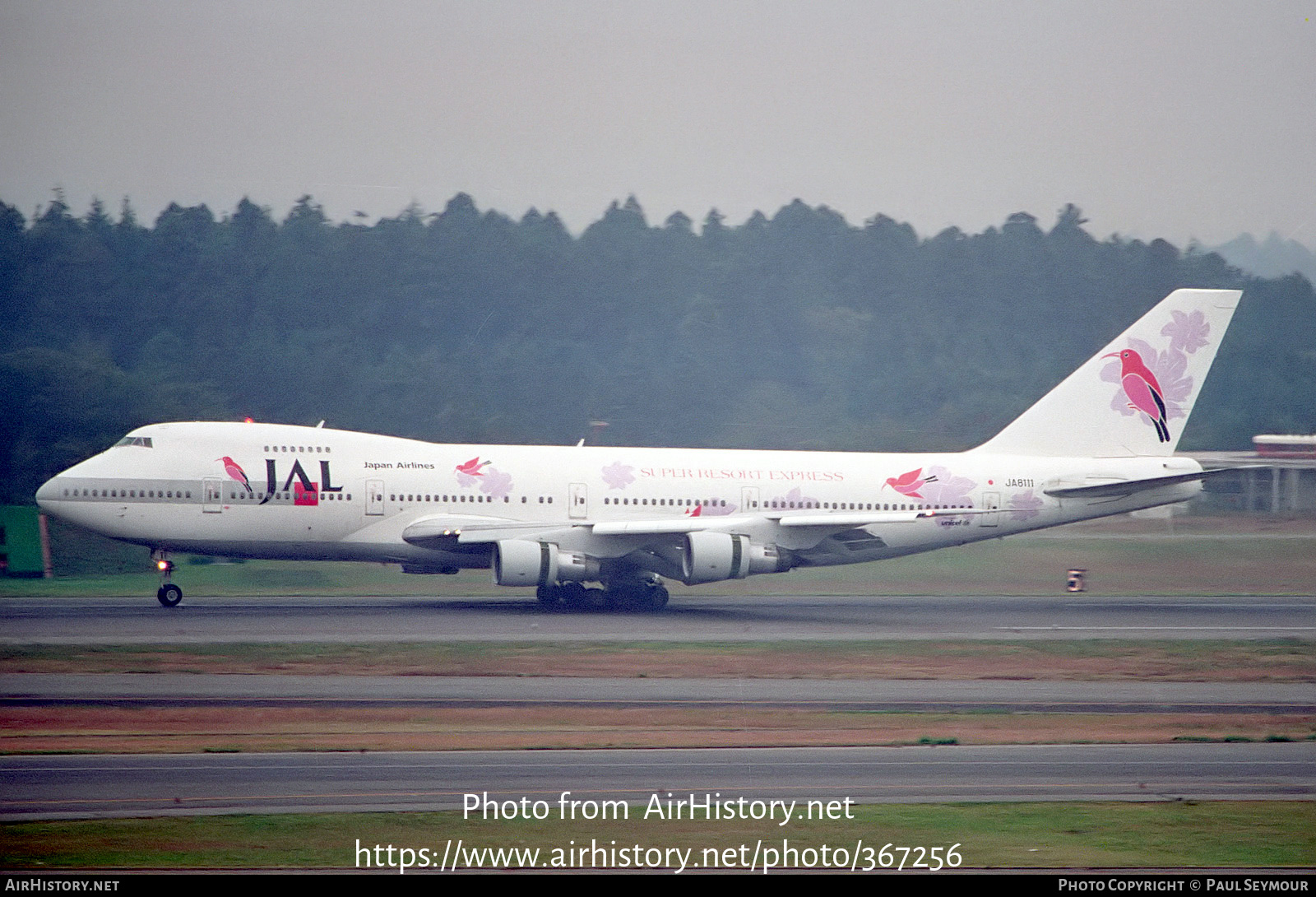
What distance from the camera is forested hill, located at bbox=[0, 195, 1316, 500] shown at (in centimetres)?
6378

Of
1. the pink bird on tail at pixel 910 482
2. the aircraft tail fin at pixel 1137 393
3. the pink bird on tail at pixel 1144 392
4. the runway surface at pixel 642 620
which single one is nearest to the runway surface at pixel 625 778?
the runway surface at pixel 642 620

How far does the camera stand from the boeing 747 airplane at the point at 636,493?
30.7 meters

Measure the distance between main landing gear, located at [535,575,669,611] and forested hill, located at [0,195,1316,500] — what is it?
2528 centimetres

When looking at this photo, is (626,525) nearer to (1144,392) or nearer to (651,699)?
(651,699)

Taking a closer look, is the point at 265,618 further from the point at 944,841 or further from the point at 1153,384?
the point at 1153,384

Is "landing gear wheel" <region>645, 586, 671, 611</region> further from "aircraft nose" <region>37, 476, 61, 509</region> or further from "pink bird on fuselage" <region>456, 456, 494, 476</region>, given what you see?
"aircraft nose" <region>37, 476, 61, 509</region>

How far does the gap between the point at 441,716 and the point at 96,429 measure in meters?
36.7

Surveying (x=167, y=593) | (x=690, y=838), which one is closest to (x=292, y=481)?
(x=167, y=593)

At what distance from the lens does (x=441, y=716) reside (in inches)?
759

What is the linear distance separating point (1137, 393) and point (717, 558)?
1298 cm

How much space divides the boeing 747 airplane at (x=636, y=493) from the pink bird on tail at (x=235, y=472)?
0.07 metres

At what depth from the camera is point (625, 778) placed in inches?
615

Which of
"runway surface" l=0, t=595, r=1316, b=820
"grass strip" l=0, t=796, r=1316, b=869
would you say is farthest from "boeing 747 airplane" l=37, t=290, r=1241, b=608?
"grass strip" l=0, t=796, r=1316, b=869

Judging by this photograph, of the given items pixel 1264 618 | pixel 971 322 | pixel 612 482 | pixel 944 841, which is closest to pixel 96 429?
pixel 612 482
